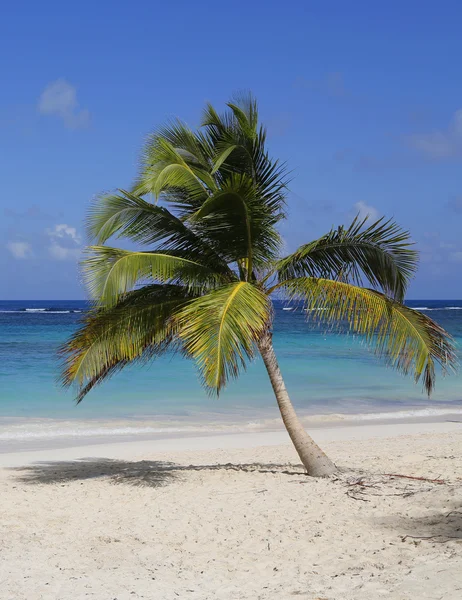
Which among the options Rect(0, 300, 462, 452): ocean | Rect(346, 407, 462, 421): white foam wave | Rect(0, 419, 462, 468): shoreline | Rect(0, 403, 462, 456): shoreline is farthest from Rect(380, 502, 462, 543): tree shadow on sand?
Rect(346, 407, 462, 421): white foam wave

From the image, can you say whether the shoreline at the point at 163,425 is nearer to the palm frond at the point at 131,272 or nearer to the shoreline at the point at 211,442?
the shoreline at the point at 211,442

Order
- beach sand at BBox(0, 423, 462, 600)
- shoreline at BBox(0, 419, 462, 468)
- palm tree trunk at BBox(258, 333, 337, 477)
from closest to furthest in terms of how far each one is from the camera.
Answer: beach sand at BBox(0, 423, 462, 600), palm tree trunk at BBox(258, 333, 337, 477), shoreline at BBox(0, 419, 462, 468)

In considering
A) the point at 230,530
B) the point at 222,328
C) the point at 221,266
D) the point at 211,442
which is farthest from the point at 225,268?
the point at 211,442

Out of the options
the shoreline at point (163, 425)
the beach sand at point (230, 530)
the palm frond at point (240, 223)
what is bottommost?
the shoreline at point (163, 425)

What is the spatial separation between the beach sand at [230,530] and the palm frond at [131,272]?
2.42 m

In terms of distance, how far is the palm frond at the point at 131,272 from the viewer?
26.2ft

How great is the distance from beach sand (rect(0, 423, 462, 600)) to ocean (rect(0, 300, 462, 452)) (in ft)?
8.10

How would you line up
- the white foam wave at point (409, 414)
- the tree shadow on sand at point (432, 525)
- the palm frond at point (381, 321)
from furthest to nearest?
the white foam wave at point (409, 414) → the palm frond at point (381, 321) → the tree shadow on sand at point (432, 525)

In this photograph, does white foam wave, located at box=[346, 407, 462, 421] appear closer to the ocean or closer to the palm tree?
the ocean

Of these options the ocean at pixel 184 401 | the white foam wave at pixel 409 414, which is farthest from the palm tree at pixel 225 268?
the white foam wave at pixel 409 414

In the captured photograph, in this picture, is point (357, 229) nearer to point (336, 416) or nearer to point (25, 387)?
point (336, 416)

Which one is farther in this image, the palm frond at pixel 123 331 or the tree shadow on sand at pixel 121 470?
the tree shadow on sand at pixel 121 470

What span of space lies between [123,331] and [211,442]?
5047 mm

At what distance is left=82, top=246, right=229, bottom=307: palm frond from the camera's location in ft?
26.2
